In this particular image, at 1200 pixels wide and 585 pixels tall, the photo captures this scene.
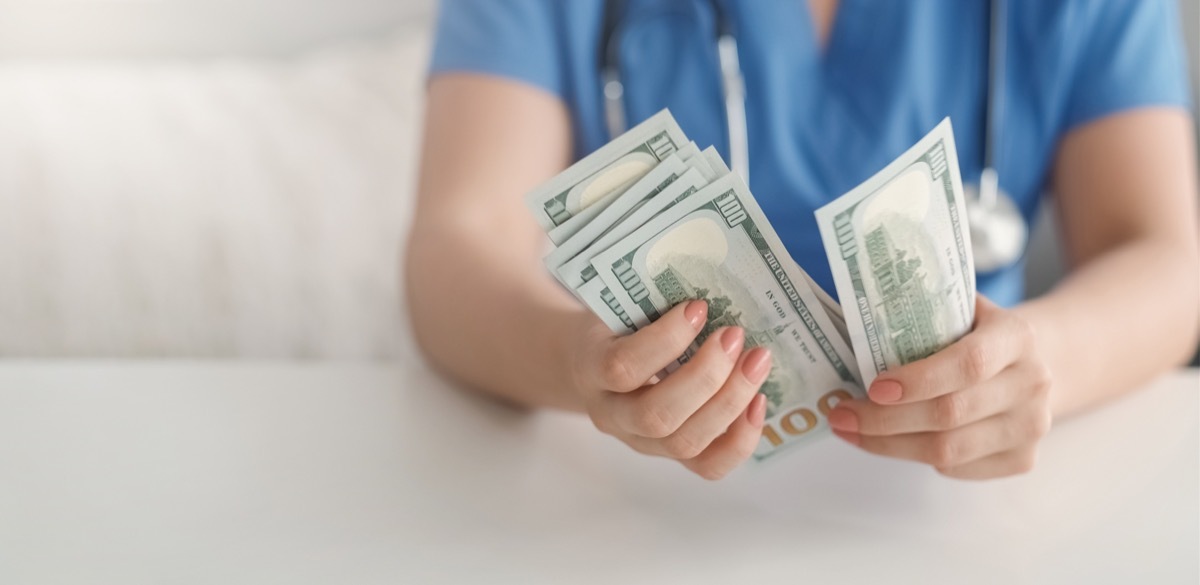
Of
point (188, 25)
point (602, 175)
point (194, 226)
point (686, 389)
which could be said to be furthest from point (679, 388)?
point (188, 25)

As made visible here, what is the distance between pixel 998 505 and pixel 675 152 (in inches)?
12.4

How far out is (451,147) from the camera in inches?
33.5

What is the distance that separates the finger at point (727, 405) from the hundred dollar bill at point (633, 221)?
9 centimetres

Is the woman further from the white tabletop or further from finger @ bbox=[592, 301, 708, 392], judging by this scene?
finger @ bbox=[592, 301, 708, 392]

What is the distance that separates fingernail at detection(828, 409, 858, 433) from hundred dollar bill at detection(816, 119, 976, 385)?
3cm

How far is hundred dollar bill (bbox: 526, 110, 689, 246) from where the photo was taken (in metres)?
0.49

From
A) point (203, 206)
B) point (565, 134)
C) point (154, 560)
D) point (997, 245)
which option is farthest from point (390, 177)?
point (154, 560)

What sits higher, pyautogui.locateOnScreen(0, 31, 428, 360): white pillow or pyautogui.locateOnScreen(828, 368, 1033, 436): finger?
pyautogui.locateOnScreen(0, 31, 428, 360): white pillow

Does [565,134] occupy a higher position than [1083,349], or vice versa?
[565,134]

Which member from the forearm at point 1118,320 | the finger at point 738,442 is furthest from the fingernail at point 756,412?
the forearm at point 1118,320

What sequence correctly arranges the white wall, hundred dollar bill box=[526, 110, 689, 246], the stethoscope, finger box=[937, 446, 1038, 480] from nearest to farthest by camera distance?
hundred dollar bill box=[526, 110, 689, 246], finger box=[937, 446, 1038, 480], the stethoscope, the white wall

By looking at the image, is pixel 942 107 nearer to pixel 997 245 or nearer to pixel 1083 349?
pixel 997 245

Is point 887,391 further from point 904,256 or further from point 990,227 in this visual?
point 990,227

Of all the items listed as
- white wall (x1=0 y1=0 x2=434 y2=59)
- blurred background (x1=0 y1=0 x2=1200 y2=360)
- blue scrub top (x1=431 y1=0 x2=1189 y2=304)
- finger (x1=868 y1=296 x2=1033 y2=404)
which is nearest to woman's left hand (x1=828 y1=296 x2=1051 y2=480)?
finger (x1=868 y1=296 x2=1033 y2=404)
